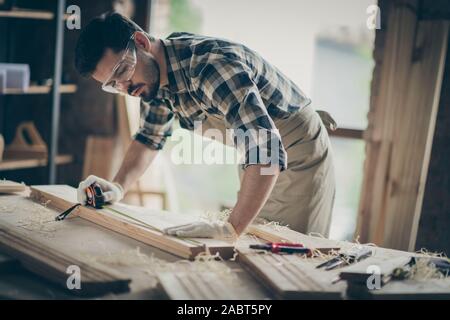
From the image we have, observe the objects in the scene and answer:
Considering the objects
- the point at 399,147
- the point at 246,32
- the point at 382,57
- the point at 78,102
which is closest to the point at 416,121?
the point at 399,147

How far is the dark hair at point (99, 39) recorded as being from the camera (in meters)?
2.36

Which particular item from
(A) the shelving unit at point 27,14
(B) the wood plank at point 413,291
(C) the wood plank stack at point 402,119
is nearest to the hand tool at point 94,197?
(B) the wood plank at point 413,291

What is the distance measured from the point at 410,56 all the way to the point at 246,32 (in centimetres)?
142

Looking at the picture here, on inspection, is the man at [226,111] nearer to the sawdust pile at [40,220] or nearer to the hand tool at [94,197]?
the hand tool at [94,197]

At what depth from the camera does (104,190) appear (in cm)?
272

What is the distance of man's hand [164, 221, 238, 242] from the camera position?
83.6 inches

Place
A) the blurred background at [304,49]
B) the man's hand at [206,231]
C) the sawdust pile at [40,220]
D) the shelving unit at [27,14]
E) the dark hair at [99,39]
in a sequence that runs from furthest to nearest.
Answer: the blurred background at [304,49], the shelving unit at [27,14], the dark hair at [99,39], the sawdust pile at [40,220], the man's hand at [206,231]

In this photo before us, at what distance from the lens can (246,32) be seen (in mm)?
4758

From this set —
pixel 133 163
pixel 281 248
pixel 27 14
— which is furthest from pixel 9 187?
pixel 27 14

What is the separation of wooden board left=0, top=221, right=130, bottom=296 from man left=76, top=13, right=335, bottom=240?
399mm

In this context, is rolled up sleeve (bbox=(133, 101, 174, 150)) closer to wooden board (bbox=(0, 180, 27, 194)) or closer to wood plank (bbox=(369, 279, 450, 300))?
wooden board (bbox=(0, 180, 27, 194))

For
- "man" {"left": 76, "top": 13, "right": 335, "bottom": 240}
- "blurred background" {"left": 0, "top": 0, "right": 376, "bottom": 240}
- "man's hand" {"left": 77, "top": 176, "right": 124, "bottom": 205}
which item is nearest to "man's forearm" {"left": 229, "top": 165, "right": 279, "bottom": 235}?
"man" {"left": 76, "top": 13, "right": 335, "bottom": 240}

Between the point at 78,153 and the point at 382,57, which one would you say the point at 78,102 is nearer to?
the point at 78,153

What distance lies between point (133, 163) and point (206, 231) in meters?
0.97
